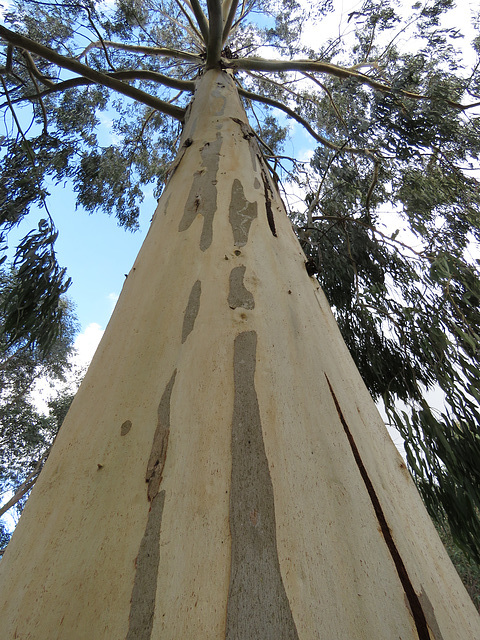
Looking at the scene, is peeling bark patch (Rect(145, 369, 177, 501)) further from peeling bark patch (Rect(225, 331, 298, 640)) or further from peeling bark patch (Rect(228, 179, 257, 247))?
peeling bark patch (Rect(228, 179, 257, 247))

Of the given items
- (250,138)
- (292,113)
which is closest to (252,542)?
(250,138)

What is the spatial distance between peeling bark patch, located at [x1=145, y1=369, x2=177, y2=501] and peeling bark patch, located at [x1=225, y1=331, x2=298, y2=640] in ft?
0.35

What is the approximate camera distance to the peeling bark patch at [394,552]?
47 centimetres

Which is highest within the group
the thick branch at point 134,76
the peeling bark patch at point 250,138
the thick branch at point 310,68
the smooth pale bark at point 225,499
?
the thick branch at point 310,68

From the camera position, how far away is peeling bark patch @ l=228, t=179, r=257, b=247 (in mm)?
1085

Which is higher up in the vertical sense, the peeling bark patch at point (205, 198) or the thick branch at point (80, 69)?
the thick branch at point (80, 69)

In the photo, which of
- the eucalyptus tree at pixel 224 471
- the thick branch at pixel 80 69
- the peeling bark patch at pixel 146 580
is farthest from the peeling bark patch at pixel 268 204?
the thick branch at pixel 80 69

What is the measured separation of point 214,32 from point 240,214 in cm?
190

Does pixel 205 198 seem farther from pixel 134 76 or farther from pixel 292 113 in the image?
pixel 292 113

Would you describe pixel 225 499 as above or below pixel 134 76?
below

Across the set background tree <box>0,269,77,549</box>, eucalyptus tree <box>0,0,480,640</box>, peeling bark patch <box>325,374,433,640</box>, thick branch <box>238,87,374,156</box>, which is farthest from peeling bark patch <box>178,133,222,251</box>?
background tree <box>0,269,77,549</box>

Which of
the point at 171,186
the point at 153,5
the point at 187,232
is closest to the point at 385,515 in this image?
the point at 187,232

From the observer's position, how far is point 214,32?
96.1 inches

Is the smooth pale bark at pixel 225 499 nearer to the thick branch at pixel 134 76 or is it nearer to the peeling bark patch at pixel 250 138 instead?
the peeling bark patch at pixel 250 138
